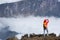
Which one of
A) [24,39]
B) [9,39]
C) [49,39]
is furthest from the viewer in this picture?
[9,39]

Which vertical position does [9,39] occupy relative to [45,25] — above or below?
below

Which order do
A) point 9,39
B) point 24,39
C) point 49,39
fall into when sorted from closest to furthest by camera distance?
point 49,39
point 24,39
point 9,39

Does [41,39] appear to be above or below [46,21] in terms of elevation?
below

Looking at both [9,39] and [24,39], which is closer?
[24,39]

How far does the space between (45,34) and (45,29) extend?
2.17 m

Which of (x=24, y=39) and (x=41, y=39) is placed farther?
(x=24, y=39)

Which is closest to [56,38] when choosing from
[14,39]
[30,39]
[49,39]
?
[49,39]

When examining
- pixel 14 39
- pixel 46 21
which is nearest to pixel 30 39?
pixel 46 21

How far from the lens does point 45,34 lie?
1384 inches

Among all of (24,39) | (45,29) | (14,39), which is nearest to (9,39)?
(14,39)

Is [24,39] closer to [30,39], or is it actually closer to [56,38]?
[30,39]

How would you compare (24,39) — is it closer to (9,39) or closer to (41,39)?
(41,39)

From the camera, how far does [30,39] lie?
107 ft

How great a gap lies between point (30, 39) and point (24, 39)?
1.79m
